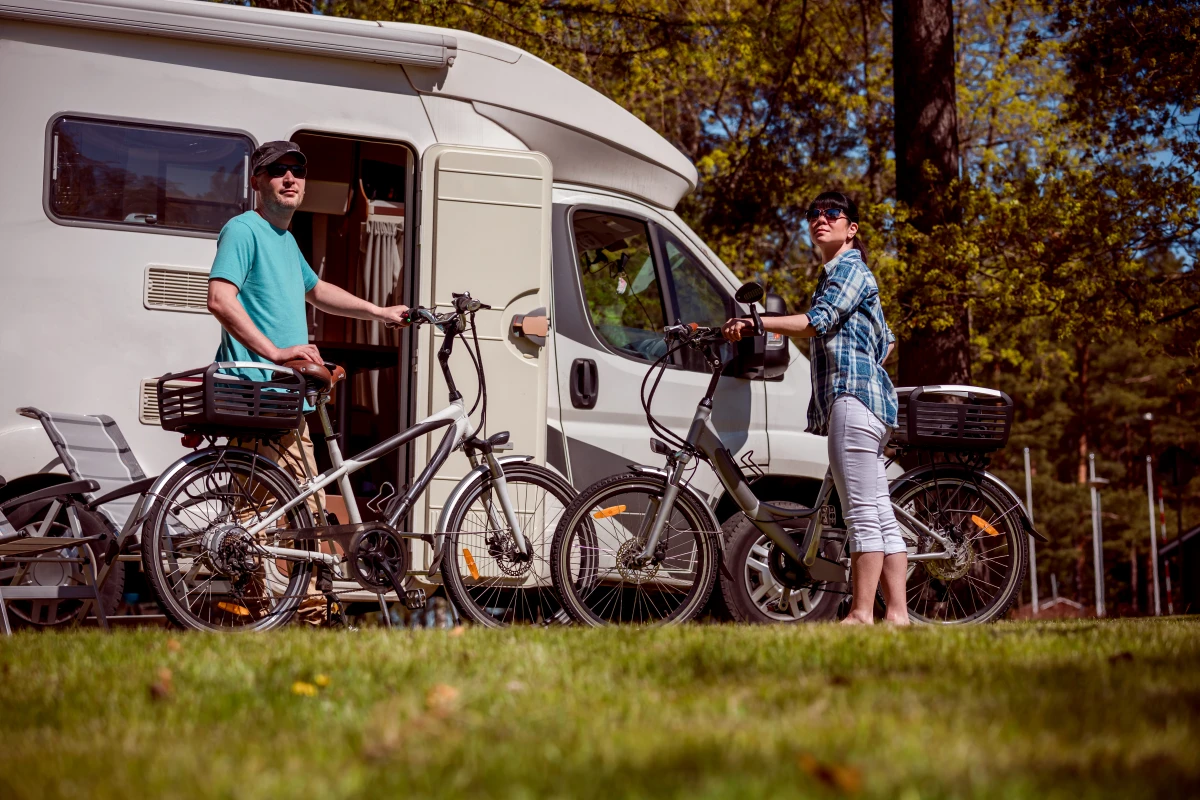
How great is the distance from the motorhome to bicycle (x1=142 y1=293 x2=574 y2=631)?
0.42 metres

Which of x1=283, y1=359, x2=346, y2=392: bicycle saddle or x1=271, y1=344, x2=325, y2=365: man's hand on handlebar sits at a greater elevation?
x1=271, y1=344, x2=325, y2=365: man's hand on handlebar

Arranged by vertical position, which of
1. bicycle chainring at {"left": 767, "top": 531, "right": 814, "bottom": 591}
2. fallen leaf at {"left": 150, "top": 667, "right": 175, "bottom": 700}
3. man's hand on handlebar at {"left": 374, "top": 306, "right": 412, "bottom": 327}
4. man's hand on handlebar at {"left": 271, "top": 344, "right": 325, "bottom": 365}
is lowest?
fallen leaf at {"left": 150, "top": 667, "right": 175, "bottom": 700}

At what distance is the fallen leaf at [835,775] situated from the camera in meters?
2.51

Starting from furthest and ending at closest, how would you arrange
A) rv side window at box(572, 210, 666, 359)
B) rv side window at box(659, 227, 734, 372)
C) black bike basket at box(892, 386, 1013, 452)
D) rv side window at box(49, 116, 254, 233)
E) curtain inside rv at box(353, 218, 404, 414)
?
curtain inside rv at box(353, 218, 404, 414)
rv side window at box(659, 227, 734, 372)
rv side window at box(572, 210, 666, 359)
black bike basket at box(892, 386, 1013, 452)
rv side window at box(49, 116, 254, 233)

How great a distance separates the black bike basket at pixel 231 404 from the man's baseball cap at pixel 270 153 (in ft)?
3.12

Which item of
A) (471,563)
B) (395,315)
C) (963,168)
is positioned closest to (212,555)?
(471,563)

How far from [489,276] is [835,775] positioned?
15.2ft

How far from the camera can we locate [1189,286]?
43.3ft

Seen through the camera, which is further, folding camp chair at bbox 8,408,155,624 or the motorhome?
the motorhome

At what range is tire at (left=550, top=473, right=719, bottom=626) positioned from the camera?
609 centimetres

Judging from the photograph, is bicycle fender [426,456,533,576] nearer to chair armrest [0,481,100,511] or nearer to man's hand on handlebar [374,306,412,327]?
man's hand on handlebar [374,306,412,327]

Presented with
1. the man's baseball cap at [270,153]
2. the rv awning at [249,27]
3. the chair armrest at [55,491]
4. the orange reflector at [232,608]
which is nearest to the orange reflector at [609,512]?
the orange reflector at [232,608]

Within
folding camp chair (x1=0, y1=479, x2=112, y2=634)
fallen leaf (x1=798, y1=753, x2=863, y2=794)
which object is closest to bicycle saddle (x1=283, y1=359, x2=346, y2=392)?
folding camp chair (x1=0, y1=479, x2=112, y2=634)

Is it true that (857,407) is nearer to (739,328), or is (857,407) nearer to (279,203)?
(739,328)
